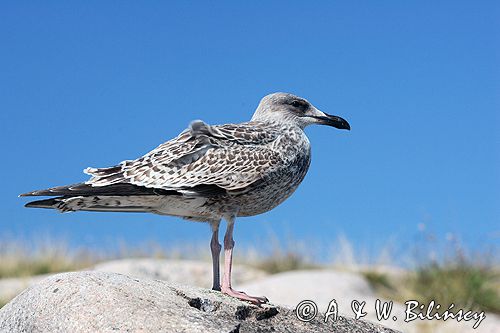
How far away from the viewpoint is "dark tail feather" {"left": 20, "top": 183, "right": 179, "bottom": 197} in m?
6.22

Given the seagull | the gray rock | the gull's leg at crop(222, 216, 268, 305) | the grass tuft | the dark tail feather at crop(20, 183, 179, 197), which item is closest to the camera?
the gray rock

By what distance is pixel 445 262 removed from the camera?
15578mm

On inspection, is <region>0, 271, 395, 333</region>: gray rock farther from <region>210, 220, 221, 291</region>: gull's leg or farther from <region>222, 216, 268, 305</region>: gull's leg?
<region>210, 220, 221, 291</region>: gull's leg

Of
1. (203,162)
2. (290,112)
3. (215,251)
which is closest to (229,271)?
(215,251)

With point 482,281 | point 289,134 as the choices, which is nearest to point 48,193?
point 289,134

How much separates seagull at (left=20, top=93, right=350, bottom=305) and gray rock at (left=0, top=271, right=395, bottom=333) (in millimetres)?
288

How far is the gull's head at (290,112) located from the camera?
750 cm

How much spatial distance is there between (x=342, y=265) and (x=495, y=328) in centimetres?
517

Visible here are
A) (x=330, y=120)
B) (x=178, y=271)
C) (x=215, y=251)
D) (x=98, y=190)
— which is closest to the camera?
(x=98, y=190)

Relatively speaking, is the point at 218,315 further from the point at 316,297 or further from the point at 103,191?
the point at 316,297

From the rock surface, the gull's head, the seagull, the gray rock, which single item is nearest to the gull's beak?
the gull's head

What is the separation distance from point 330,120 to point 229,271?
2.18 meters

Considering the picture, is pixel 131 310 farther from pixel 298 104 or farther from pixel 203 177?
pixel 298 104

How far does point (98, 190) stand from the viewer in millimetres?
6246
